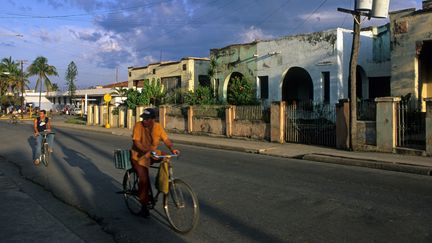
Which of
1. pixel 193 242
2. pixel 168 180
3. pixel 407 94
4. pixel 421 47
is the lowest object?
pixel 193 242

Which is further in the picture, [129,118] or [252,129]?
[129,118]

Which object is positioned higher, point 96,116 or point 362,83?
point 362,83

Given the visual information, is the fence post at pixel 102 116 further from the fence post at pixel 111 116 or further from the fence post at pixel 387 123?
the fence post at pixel 387 123

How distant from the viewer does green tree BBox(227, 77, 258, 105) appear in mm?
25172

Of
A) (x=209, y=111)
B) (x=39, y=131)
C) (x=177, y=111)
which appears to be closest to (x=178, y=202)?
(x=39, y=131)

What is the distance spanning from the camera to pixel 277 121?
19.6m

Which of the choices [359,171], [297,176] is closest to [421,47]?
[359,171]

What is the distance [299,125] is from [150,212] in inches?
502

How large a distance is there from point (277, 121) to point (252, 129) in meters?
1.91

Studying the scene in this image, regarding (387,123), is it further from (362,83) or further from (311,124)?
→ (362,83)

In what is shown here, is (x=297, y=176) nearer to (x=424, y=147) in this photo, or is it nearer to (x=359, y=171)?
(x=359, y=171)

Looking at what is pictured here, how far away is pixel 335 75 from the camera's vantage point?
73.9ft

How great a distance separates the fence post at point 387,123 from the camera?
14992mm

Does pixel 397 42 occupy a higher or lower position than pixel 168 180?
higher
